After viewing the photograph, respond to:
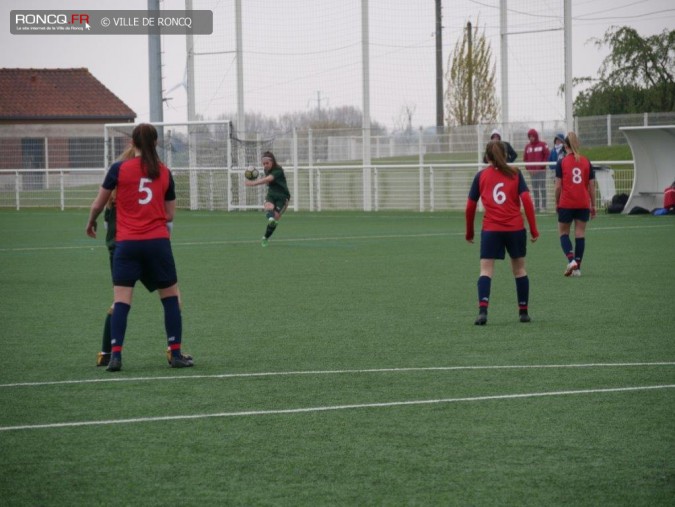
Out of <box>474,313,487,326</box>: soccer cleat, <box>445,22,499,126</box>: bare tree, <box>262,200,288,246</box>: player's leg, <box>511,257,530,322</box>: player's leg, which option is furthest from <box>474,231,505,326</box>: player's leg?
<box>445,22,499,126</box>: bare tree

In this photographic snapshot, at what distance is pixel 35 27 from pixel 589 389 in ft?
117

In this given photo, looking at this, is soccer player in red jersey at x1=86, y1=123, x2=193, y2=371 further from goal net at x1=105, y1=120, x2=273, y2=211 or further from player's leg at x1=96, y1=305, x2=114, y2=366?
goal net at x1=105, y1=120, x2=273, y2=211

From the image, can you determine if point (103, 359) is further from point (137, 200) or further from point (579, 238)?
point (579, 238)

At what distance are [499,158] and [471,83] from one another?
3626 centimetres

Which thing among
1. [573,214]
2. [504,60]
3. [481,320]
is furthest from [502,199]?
[504,60]

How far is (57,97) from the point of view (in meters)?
69.7

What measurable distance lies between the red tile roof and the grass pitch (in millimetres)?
54291

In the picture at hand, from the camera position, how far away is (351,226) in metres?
28.6

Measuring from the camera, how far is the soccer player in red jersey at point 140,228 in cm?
839

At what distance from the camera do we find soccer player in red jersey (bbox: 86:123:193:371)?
8.39m

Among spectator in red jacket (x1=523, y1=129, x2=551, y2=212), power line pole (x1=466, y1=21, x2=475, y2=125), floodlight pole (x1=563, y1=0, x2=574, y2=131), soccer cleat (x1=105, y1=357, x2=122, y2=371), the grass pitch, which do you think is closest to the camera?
the grass pitch

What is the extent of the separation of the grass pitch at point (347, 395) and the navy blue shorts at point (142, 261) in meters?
0.67

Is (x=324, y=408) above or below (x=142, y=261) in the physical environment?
below

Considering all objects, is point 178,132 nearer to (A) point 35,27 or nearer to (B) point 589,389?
(A) point 35,27
